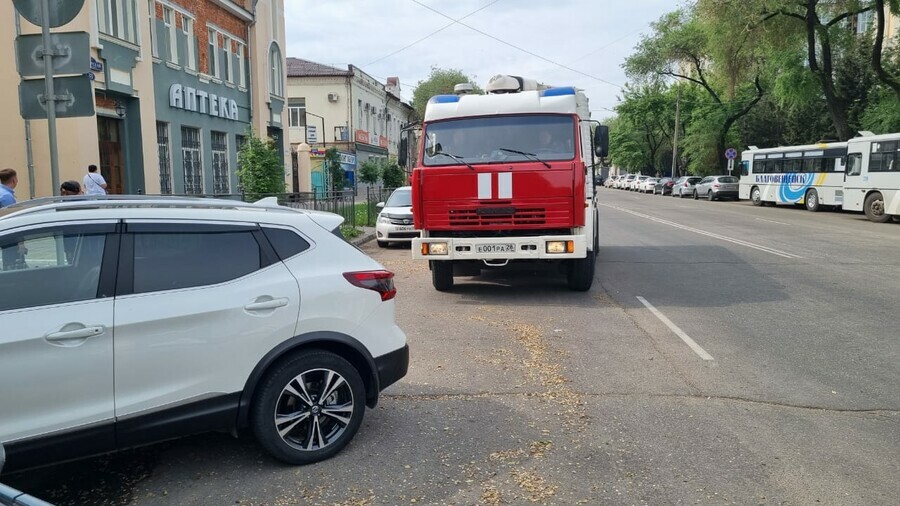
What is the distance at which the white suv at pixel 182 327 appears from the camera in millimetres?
3412

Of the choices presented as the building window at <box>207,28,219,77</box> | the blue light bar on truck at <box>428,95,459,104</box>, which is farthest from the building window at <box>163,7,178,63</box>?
the blue light bar on truck at <box>428,95,459,104</box>

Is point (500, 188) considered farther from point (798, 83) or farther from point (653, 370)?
point (798, 83)

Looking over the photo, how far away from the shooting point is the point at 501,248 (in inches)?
357

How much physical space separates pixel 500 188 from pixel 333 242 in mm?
4874

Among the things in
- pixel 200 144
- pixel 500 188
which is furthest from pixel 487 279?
pixel 200 144

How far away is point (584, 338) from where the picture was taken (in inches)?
286

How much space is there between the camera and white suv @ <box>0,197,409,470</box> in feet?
11.2

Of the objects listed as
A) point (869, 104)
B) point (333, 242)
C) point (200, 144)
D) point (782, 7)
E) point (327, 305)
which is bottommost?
point (327, 305)

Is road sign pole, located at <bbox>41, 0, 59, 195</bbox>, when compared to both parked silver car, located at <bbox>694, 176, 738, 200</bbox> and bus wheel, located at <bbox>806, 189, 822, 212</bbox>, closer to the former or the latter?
bus wheel, located at <bbox>806, 189, 822, 212</bbox>

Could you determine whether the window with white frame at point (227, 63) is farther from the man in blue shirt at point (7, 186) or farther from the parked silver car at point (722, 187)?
the parked silver car at point (722, 187)

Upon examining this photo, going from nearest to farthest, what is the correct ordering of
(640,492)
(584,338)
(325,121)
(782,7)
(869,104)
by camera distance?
1. (640,492)
2. (584,338)
3. (782,7)
4. (869,104)
5. (325,121)

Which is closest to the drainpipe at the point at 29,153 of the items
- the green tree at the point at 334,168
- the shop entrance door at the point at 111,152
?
the shop entrance door at the point at 111,152

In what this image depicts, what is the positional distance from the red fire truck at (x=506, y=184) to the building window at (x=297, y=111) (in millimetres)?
35661

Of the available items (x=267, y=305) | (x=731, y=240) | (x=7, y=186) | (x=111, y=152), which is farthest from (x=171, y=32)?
(x=267, y=305)
